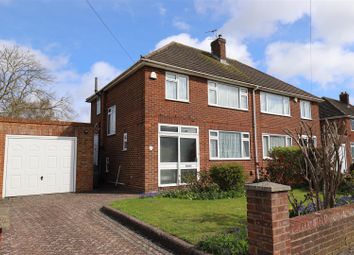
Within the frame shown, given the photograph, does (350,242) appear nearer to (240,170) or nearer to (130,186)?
(240,170)

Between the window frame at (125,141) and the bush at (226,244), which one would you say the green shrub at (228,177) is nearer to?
the window frame at (125,141)

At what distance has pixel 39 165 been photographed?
1159 centimetres

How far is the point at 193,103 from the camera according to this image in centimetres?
1364

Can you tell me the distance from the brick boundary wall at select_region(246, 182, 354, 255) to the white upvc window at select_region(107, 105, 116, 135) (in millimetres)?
11890

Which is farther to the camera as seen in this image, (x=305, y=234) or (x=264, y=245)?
(x=305, y=234)

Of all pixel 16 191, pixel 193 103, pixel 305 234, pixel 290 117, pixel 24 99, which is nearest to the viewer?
pixel 305 234

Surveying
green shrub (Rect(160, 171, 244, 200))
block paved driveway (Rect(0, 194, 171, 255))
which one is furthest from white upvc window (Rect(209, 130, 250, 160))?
block paved driveway (Rect(0, 194, 171, 255))

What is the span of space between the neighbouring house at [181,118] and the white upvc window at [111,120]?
5 centimetres

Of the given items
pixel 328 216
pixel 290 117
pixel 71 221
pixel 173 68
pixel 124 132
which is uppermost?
pixel 173 68

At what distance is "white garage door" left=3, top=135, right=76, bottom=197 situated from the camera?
11094 mm

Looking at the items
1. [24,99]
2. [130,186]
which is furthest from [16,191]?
[24,99]

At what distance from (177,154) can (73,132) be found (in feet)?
14.9

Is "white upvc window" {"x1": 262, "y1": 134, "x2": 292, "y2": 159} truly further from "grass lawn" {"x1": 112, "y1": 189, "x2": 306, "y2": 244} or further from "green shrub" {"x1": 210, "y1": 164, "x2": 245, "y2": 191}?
"grass lawn" {"x1": 112, "y1": 189, "x2": 306, "y2": 244}

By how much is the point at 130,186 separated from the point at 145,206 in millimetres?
4314
